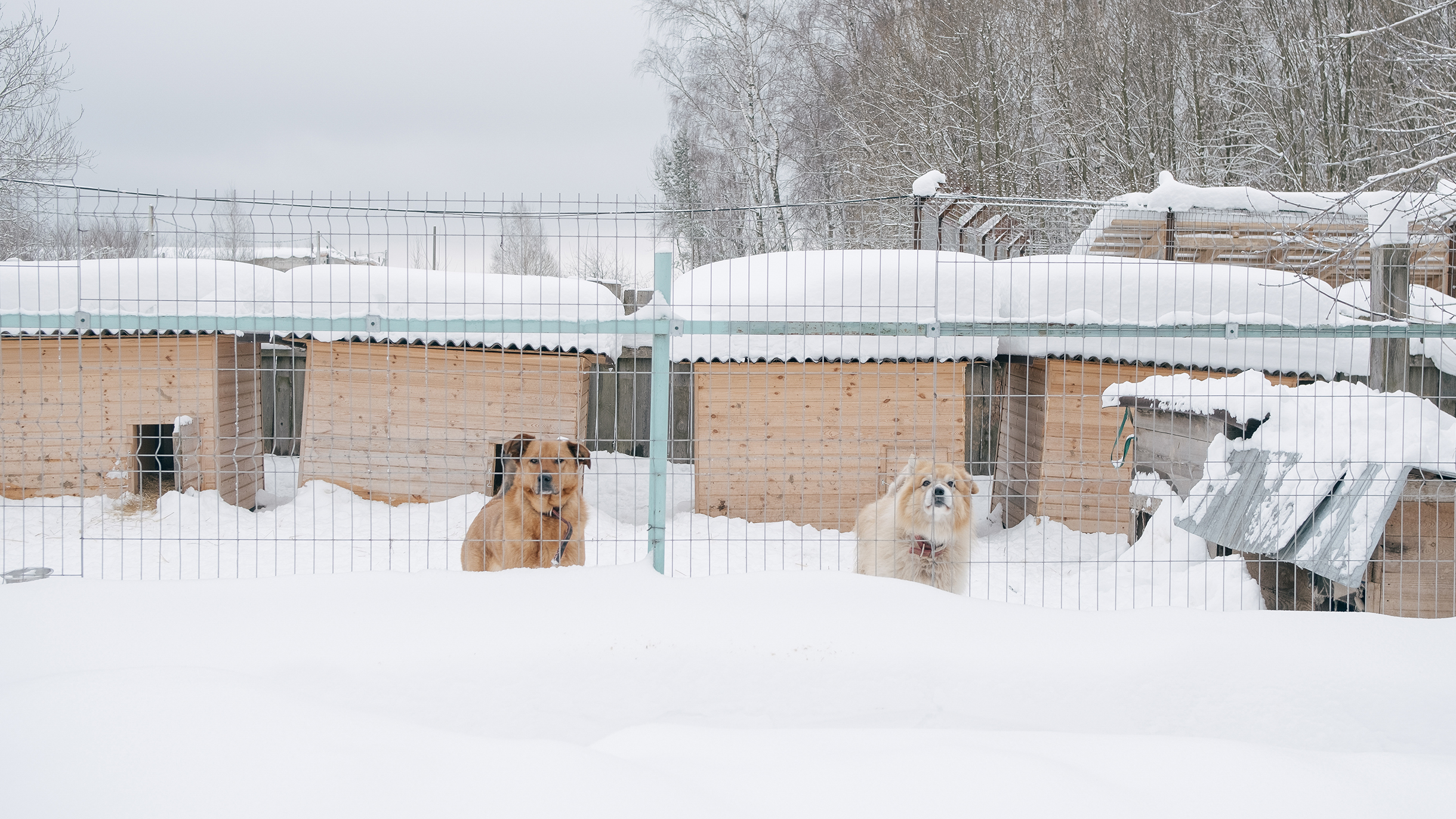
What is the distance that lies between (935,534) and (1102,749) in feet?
9.12

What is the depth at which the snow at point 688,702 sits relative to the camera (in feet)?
6.70

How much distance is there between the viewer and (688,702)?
292 centimetres

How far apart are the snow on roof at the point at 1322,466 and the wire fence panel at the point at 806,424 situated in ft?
0.06

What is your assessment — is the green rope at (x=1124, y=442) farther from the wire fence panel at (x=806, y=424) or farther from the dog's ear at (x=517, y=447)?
the dog's ear at (x=517, y=447)

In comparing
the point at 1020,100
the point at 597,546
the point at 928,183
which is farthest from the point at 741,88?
the point at 597,546

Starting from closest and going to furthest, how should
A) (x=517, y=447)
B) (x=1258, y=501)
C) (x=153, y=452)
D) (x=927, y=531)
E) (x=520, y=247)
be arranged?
(x=520, y=247), (x=1258, y=501), (x=517, y=447), (x=927, y=531), (x=153, y=452)

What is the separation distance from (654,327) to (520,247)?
3.15ft

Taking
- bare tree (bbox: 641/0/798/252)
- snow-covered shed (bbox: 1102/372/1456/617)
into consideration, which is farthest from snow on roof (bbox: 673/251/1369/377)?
bare tree (bbox: 641/0/798/252)

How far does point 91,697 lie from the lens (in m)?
2.31

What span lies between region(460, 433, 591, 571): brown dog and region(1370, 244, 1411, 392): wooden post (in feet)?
13.4

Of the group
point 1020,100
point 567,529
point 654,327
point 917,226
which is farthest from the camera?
point 1020,100

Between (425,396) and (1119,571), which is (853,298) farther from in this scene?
(425,396)

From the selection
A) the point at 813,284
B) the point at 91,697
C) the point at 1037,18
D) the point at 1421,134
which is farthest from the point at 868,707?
the point at 1037,18

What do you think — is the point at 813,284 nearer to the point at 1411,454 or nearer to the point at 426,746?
the point at 1411,454
